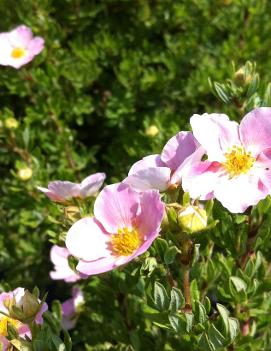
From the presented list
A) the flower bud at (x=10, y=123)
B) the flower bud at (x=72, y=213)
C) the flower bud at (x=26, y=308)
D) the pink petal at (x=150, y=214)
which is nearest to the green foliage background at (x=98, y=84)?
the flower bud at (x=10, y=123)

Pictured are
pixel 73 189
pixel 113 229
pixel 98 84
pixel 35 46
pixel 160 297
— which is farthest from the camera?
pixel 98 84

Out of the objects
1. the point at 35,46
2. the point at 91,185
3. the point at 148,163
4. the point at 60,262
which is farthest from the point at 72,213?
the point at 35,46

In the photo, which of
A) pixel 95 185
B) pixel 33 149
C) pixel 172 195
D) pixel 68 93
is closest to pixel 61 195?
pixel 95 185

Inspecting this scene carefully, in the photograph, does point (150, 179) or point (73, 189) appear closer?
point (150, 179)

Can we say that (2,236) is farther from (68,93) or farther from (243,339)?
(243,339)

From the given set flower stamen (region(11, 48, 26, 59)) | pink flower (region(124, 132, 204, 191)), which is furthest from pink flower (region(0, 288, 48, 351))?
flower stamen (region(11, 48, 26, 59))

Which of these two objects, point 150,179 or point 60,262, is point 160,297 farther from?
point 60,262
